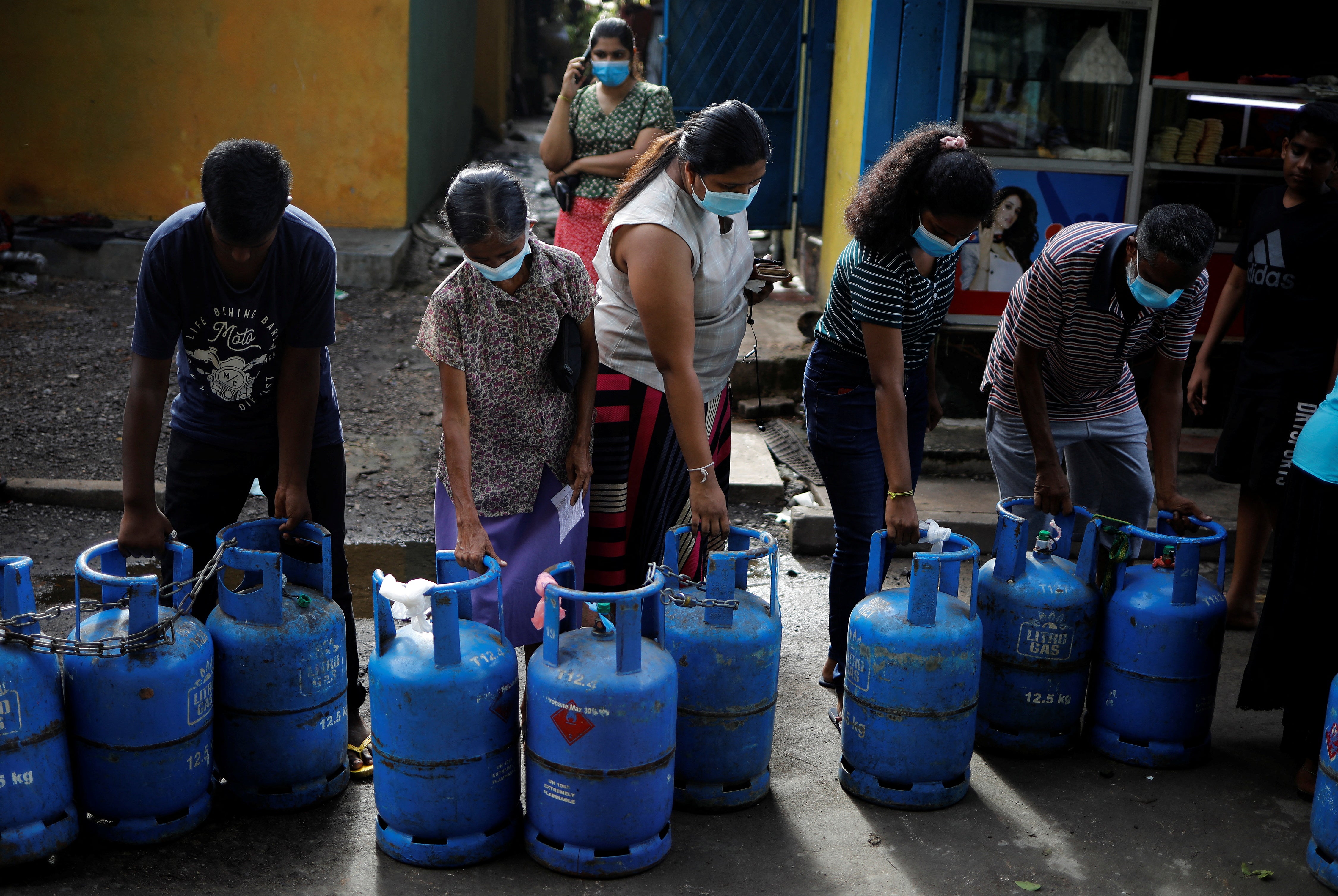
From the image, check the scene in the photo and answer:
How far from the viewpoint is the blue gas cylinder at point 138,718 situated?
2680mm

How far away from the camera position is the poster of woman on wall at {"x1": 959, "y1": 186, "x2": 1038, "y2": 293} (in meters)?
5.89

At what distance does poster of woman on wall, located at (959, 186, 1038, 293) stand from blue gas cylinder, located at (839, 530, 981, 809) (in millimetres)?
3075

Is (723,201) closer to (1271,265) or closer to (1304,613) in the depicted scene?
(1304,613)

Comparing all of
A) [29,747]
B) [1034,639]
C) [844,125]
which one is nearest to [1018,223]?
[844,125]

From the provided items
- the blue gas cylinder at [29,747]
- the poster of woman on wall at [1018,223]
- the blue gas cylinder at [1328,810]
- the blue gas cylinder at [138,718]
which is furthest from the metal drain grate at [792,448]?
the blue gas cylinder at [29,747]

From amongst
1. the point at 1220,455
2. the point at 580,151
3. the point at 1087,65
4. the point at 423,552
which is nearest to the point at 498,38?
the point at 580,151

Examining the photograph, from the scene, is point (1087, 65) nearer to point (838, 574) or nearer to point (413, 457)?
point (838, 574)

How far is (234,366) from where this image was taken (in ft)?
9.79

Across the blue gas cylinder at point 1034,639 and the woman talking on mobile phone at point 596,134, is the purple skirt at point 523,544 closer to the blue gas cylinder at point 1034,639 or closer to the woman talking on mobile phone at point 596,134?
the blue gas cylinder at point 1034,639

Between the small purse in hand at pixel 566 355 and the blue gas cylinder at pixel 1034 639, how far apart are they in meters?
1.32

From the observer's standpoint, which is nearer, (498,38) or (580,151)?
(580,151)

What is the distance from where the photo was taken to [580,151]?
6.10 meters

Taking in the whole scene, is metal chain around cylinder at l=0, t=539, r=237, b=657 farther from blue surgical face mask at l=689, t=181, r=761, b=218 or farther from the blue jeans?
the blue jeans

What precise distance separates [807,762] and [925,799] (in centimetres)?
41
